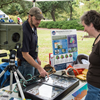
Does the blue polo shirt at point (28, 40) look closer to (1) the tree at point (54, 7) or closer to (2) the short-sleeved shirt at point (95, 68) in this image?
(2) the short-sleeved shirt at point (95, 68)

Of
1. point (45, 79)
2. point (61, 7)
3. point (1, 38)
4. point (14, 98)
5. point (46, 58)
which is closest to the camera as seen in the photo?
point (1, 38)

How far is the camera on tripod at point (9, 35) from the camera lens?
2.96ft

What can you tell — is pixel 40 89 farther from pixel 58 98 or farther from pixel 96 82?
pixel 96 82

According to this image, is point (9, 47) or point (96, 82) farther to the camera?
point (96, 82)

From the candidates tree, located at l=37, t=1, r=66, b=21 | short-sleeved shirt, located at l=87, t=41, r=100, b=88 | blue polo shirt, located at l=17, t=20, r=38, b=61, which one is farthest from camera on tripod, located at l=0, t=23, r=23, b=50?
tree, located at l=37, t=1, r=66, b=21

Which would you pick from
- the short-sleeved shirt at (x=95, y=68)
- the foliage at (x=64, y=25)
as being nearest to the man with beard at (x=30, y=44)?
the short-sleeved shirt at (x=95, y=68)

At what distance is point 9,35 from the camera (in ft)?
2.99

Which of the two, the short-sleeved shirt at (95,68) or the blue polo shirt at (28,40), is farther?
the blue polo shirt at (28,40)

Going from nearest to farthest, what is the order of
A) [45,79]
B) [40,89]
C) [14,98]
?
[14,98] < [40,89] < [45,79]

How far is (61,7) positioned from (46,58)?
28.3ft

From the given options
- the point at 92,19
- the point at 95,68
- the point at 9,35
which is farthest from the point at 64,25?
the point at 9,35

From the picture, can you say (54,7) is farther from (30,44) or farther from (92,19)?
(92,19)

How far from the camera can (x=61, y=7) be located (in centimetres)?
1257

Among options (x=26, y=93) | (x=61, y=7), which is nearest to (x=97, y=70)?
(x=26, y=93)
